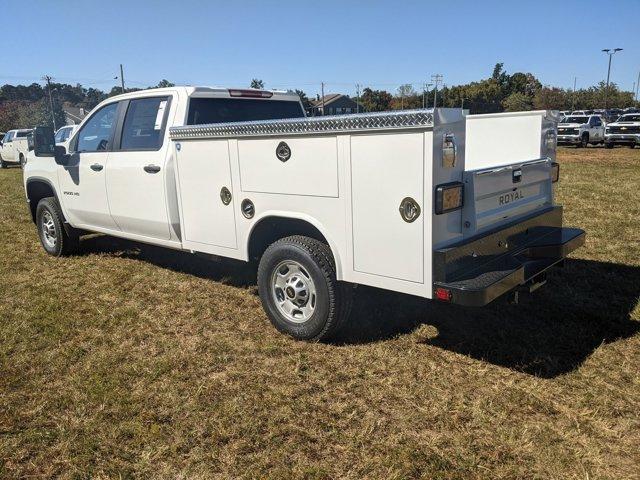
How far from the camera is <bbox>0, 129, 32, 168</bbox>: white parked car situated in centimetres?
2339

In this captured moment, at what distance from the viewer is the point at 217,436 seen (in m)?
3.09

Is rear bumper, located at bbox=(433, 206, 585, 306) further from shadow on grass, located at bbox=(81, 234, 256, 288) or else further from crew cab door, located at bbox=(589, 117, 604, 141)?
crew cab door, located at bbox=(589, 117, 604, 141)

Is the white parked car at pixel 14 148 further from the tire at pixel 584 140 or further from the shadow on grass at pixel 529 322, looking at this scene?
the tire at pixel 584 140

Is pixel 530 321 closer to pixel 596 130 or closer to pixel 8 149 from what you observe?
pixel 596 130

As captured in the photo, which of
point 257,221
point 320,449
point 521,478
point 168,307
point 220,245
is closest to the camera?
point 521,478

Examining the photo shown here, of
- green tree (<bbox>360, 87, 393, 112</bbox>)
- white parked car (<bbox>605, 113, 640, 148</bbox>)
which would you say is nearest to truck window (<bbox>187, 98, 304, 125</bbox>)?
white parked car (<bbox>605, 113, 640, 148</bbox>)

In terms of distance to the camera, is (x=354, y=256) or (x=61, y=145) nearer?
(x=354, y=256)

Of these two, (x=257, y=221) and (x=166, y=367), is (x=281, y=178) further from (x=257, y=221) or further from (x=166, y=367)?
(x=166, y=367)

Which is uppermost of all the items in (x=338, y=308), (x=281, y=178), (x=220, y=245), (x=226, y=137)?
(x=226, y=137)

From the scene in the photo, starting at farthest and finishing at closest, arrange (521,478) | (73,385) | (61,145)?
1. (61,145)
2. (73,385)
3. (521,478)

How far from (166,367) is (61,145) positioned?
154 inches

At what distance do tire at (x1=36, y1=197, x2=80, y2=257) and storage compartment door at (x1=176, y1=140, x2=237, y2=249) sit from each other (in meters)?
2.78

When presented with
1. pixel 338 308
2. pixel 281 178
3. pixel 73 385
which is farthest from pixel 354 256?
pixel 73 385

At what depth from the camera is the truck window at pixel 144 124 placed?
17.1ft
